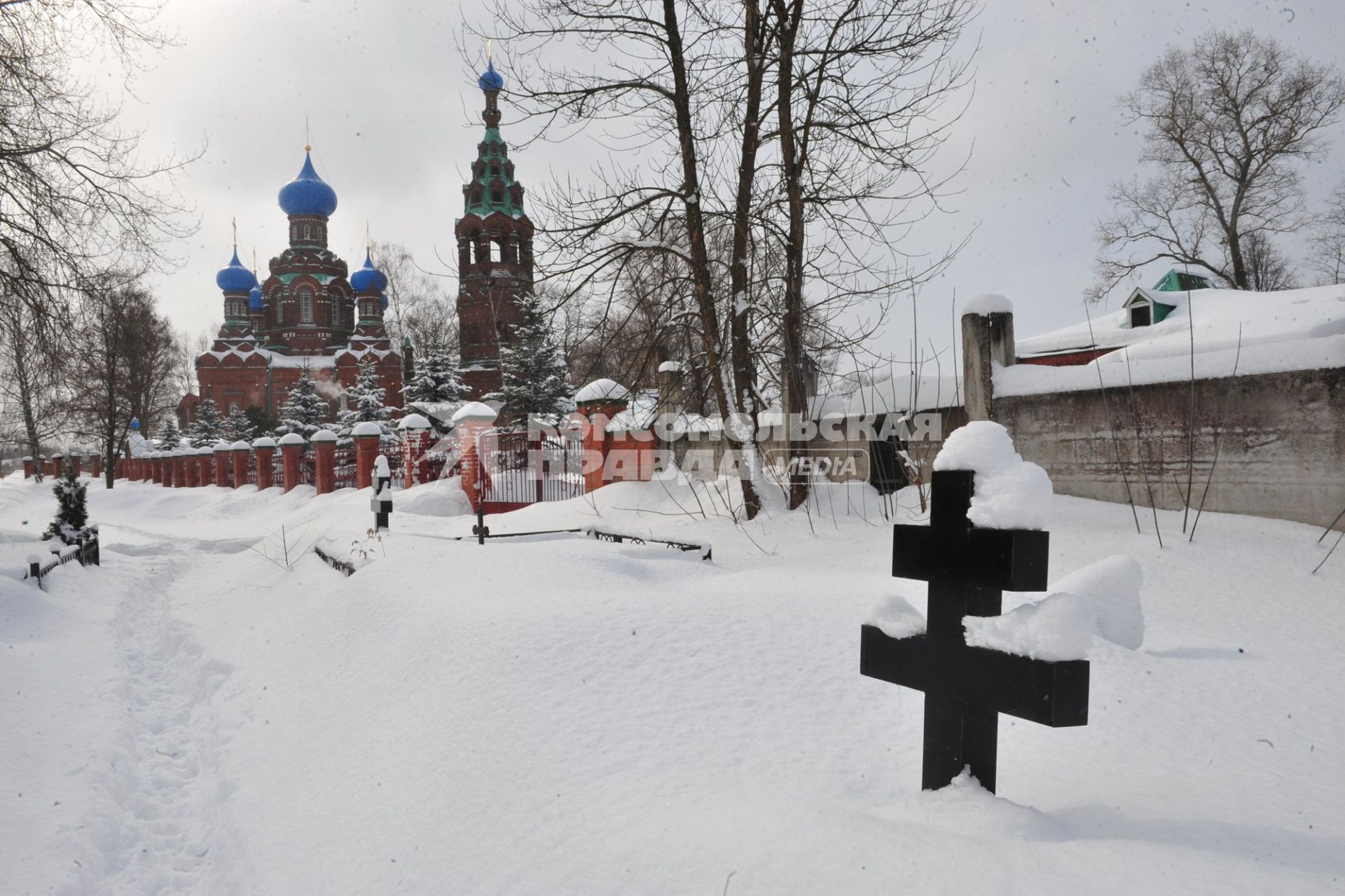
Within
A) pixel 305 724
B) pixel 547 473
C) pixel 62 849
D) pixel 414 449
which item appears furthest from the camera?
pixel 414 449

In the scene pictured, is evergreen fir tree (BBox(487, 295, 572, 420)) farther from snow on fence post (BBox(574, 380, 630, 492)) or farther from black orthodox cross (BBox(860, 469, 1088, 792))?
black orthodox cross (BBox(860, 469, 1088, 792))

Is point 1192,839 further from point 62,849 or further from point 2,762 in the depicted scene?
point 2,762

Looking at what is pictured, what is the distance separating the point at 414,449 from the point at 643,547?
39.8 ft

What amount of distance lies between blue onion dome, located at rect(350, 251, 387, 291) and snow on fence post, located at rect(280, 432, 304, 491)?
26778mm

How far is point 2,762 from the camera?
3.76 meters

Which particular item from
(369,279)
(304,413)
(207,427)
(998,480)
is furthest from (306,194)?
(998,480)

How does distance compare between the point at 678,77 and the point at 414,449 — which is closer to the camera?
the point at 678,77

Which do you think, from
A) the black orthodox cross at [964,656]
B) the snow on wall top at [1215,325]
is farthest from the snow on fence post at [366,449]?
the black orthodox cross at [964,656]

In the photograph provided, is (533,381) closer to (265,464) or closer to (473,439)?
(265,464)

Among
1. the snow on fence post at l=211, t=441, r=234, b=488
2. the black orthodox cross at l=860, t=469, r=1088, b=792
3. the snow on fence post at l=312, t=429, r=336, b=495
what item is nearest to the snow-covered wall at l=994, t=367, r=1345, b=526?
the black orthodox cross at l=860, t=469, r=1088, b=792

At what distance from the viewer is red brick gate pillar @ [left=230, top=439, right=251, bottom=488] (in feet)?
78.8

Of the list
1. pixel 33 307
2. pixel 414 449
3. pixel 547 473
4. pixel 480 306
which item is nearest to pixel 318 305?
pixel 480 306

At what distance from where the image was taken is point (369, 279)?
4622 centimetres

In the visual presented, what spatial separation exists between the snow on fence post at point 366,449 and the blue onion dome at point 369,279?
1187 inches
